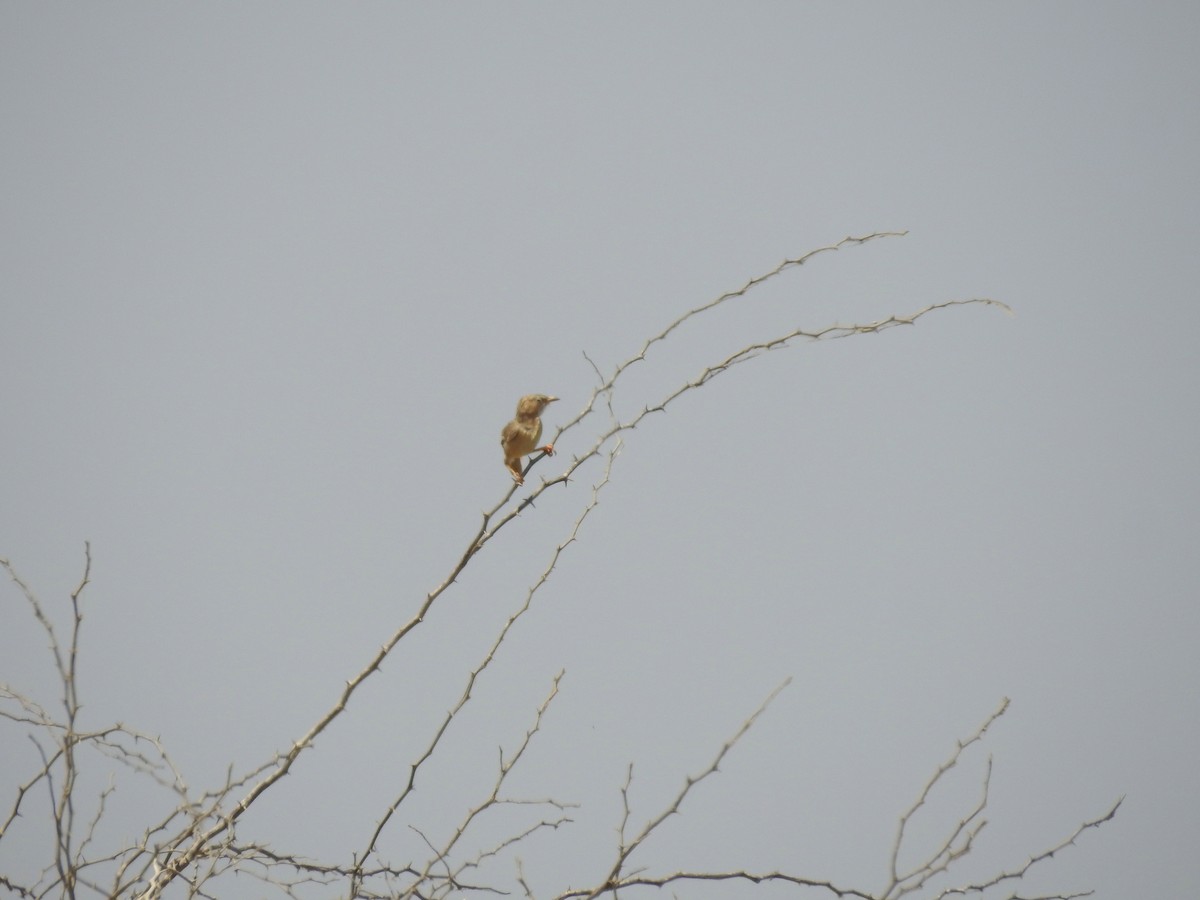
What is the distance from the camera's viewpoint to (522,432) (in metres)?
2.75

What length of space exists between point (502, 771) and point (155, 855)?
671mm

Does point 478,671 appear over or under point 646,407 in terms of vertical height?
under

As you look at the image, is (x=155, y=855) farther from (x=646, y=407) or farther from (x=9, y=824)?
(x=646, y=407)

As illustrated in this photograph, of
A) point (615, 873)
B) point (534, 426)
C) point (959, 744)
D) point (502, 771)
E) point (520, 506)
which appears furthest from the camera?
point (534, 426)

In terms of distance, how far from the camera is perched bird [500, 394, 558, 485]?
9.03 ft

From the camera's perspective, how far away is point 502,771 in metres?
1.82

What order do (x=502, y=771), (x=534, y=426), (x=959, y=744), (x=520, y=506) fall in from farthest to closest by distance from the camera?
(x=534, y=426) < (x=520, y=506) < (x=502, y=771) < (x=959, y=744)

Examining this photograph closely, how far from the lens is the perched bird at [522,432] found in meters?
2.75

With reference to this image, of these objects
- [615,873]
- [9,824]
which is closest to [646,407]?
[615,873]

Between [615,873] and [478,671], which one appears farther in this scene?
[478,671]

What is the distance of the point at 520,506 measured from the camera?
6.44 feet

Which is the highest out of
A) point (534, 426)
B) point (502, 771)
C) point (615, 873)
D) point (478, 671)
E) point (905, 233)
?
point (534, 426)

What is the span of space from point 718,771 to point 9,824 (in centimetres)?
135

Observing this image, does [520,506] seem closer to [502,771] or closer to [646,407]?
[646,407]
